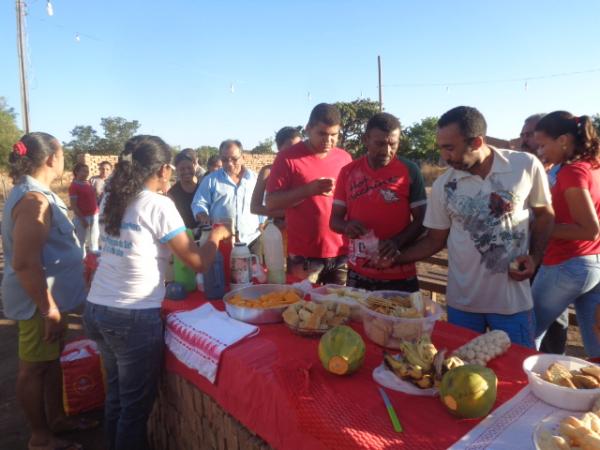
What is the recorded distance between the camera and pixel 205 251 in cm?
217

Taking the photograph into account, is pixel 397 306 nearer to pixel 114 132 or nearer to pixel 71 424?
pixel 71 424

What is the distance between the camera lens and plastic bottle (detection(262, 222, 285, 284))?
2.68 m

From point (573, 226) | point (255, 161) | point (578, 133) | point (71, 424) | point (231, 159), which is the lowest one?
point (71, 424)

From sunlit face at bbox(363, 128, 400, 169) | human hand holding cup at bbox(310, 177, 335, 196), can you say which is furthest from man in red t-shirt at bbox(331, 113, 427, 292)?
human hand holding cup at bbox(310, 177, 335, 196)

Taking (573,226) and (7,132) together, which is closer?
(573,226)

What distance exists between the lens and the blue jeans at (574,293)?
2.50m

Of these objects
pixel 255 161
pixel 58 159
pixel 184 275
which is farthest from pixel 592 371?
pixel 255 161

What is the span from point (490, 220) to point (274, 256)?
50.2 inches

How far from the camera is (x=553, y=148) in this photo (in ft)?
8.43

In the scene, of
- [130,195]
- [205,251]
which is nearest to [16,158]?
[130,195]

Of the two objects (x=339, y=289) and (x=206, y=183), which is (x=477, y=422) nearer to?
(x=339, y=289)

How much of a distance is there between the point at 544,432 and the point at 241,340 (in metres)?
1.22

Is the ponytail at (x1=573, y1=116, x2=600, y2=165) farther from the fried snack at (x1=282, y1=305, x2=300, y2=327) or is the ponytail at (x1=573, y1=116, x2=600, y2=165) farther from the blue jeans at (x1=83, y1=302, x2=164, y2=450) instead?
the blue jeans at (x1=83, y1=302, x2=164, y2=450)

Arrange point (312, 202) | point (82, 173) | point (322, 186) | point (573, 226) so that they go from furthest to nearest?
point (82, 173) < point (312, 202) < point (322, 186) < point (573, 226)
